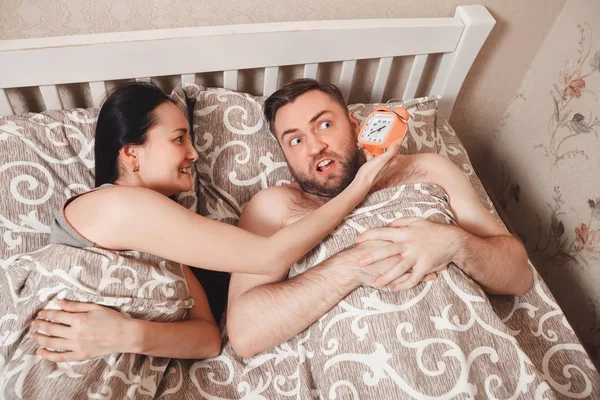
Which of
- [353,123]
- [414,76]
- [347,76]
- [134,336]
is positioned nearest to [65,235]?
[134,336]

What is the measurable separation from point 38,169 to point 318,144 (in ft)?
2.17

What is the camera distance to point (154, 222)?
894mm

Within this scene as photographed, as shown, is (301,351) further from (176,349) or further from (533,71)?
(533,71)

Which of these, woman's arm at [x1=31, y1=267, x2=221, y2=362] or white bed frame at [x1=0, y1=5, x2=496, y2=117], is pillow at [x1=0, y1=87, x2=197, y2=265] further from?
woman's arm at [x1=31, y1=267, x2=221, y2=362]

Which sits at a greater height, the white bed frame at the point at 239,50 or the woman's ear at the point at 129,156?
the white bed frame at the point at 239,50

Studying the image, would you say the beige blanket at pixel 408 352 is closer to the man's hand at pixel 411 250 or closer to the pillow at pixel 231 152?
the man's hand at pixel 411 250

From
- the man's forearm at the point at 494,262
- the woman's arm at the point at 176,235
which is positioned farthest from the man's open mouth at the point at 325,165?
the man's forearm at the point at 494,262

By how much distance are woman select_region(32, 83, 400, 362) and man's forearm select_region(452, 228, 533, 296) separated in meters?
0.25

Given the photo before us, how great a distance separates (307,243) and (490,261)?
1.42ft

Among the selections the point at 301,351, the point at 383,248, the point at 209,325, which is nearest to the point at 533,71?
the point at 383,248

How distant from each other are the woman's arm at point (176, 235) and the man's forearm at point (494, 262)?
34 centimetres

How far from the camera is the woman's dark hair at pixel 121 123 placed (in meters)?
1.00

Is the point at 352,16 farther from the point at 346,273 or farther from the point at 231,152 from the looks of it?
the point at 346,273

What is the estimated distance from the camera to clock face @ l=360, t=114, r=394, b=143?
1.03 metres
